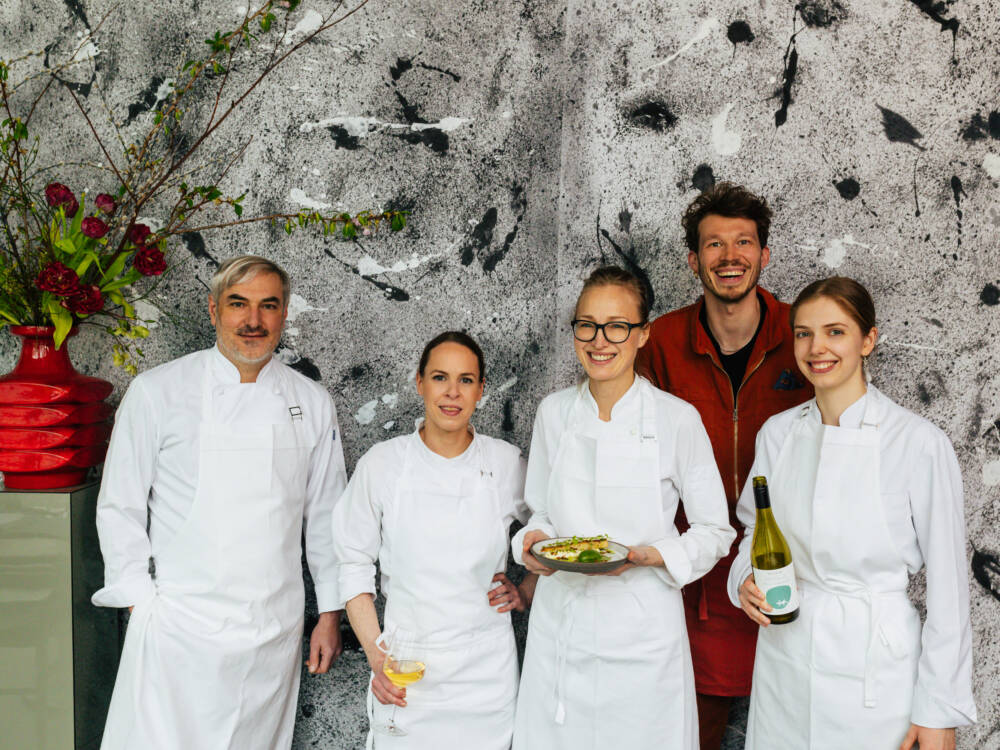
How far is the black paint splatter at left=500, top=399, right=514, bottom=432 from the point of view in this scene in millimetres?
2916

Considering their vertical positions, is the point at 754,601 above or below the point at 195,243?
below

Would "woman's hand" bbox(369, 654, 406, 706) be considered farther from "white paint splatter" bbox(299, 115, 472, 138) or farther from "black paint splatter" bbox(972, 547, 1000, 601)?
"black paint splatter" bbox(972, 547, 1000, 601)

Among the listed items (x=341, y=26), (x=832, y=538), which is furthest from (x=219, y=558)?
(x=341, y=26)

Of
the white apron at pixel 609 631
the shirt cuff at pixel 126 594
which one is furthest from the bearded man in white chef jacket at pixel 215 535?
the white apron at pixel 609 631

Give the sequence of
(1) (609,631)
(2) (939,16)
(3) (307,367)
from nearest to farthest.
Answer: (1) (609,631), (2) (939,16), (3) (307,367)

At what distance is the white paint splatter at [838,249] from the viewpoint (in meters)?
2.68

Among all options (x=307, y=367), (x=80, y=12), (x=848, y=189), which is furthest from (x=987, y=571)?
(x=80, y=12)

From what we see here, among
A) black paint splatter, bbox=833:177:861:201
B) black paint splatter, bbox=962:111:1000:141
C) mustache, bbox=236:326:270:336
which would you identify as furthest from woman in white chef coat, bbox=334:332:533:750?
black paint splatter, bbox=962:111:1000:141

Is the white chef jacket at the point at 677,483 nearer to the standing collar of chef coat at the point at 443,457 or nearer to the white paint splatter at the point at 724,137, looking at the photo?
the standing collar of chef coat at the point at 443,457

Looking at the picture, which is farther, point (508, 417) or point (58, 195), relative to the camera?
point (508, 417)

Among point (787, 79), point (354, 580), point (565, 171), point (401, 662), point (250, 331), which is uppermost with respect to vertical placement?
point (787, 79)

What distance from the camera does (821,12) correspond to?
8.80ft

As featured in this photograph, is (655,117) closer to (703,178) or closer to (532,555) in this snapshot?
(703,178)

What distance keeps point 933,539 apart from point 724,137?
161 cm
